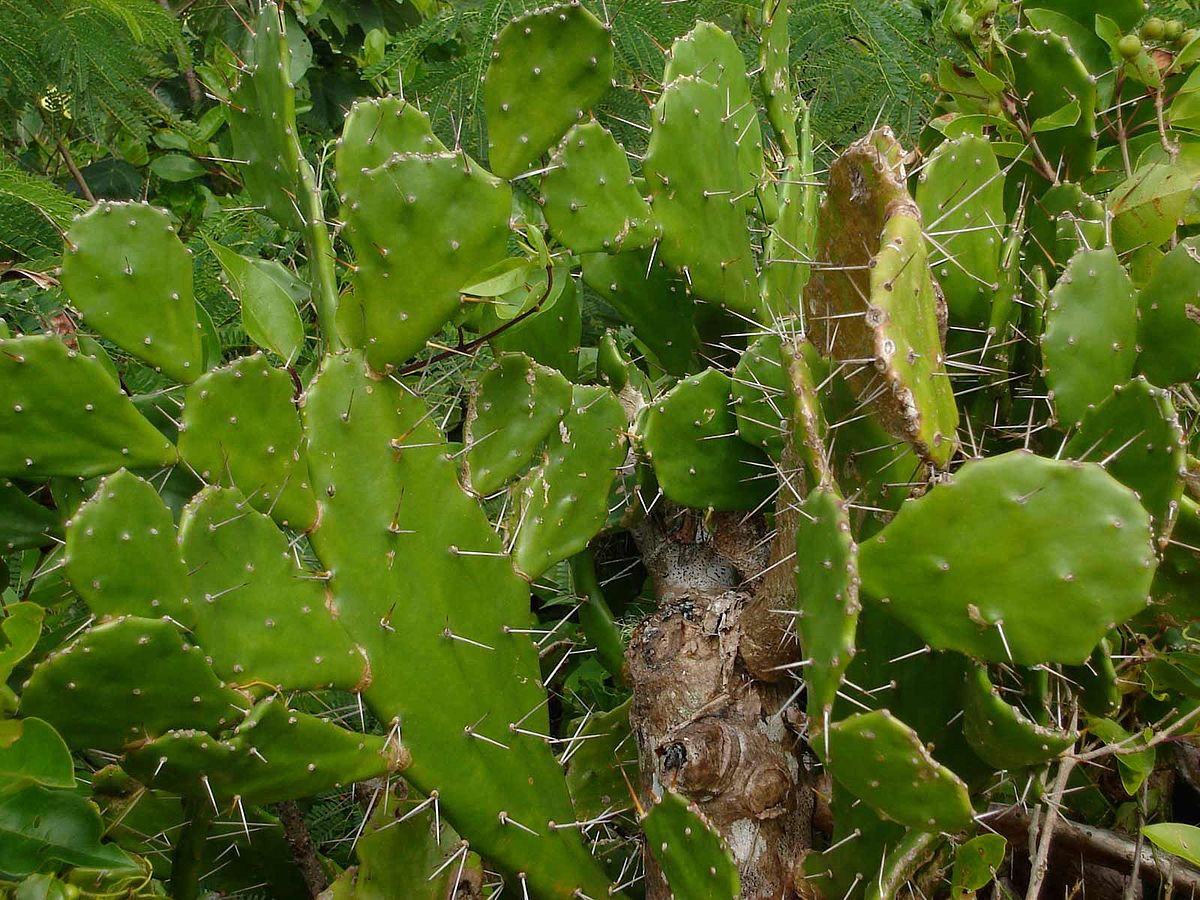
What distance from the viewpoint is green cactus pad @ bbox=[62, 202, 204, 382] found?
3.05ft

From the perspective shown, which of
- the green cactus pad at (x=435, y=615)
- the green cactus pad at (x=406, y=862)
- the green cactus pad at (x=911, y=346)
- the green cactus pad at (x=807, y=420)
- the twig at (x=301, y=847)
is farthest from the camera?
the twig at (x=301, y=847)

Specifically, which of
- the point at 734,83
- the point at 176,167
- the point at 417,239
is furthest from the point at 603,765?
the point at 176,167

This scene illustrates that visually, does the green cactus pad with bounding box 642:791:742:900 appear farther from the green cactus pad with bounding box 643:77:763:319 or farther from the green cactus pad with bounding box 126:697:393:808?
the green cactus pad with bounding box 643:77:763:319

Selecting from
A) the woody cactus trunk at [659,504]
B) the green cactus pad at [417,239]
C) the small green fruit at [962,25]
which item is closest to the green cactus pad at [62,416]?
the woody cactus trunk at [659,504]

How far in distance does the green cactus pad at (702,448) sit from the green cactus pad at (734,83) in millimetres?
291

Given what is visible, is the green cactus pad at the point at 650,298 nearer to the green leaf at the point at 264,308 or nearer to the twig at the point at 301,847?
the green leaf at the point at 264,308

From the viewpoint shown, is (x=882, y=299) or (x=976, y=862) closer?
(x=882, y=299)

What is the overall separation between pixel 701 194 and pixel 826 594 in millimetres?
592

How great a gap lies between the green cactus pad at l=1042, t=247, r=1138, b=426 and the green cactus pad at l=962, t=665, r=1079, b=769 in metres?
0.31

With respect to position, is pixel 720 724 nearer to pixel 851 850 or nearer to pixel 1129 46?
pixel 851 850

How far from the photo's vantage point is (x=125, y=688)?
0.77 m

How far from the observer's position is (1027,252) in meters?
1.22

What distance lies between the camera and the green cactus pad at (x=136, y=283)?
3.05 ft

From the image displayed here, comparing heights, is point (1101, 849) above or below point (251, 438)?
below
